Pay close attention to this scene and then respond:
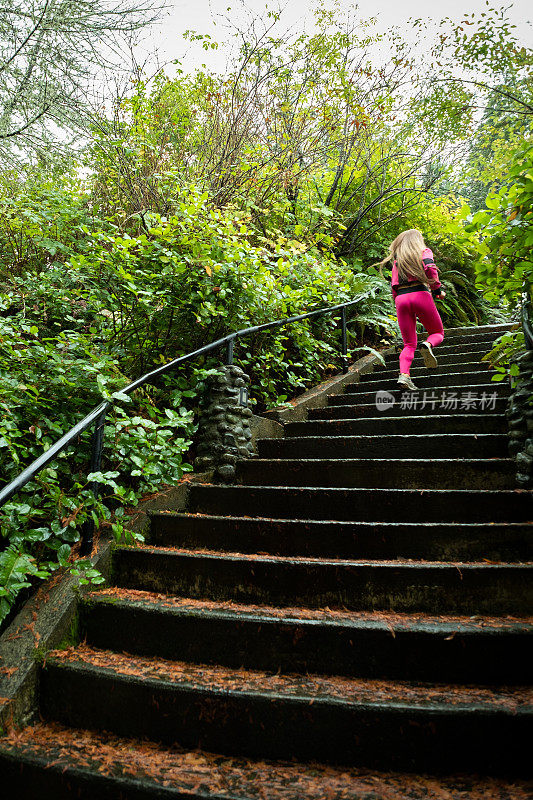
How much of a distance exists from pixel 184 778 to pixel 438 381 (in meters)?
4.35

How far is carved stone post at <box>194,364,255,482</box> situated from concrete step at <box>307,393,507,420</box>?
1230 millimetres

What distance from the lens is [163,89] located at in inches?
286

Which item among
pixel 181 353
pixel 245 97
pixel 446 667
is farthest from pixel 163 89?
pixel 446 667

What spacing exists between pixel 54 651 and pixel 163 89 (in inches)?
328

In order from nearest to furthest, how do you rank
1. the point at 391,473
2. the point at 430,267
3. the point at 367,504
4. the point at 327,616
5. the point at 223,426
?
the point at 327,616 < the point at 367,504 < the point at 391,473 < the point at 223,426 < the point at 430,267

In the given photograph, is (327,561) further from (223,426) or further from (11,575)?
(223,426)

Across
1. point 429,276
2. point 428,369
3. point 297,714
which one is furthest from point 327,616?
point 428,369

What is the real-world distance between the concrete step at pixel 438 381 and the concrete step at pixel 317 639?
3.08 metres

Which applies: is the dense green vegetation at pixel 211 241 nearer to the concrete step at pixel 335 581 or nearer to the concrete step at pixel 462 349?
the concrete step at pixel 335 581

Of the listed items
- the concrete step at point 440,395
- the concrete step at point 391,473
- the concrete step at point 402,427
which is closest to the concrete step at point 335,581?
the concrete step at point 391,473

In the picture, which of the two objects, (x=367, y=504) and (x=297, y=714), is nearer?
(x=297, y=714)

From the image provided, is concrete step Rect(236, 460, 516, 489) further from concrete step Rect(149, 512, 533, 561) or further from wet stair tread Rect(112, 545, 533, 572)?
wet stair tread Rect(112, 545, 533, 572)

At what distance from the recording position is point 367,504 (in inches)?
117

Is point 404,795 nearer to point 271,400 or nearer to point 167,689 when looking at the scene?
point 167,689
